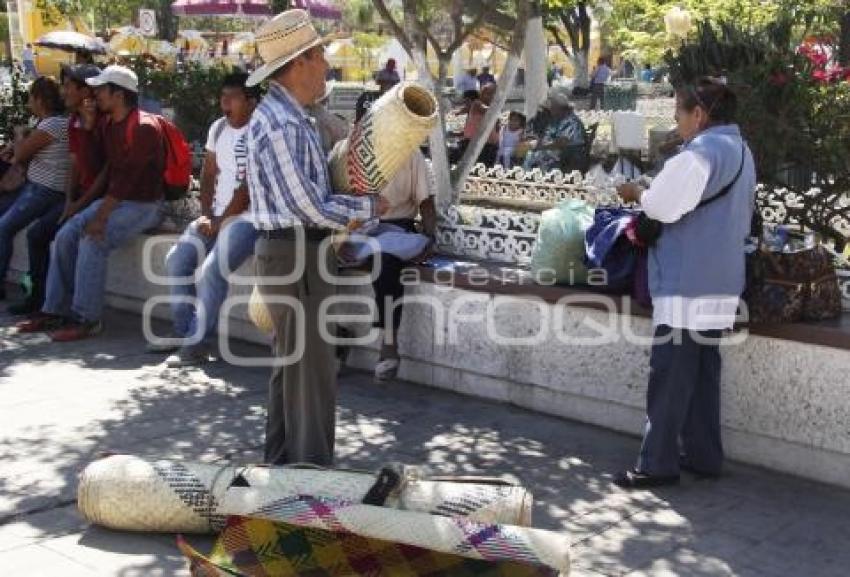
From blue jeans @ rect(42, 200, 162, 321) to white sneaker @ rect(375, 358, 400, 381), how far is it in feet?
7.92

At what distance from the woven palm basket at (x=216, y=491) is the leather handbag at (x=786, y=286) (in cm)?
155

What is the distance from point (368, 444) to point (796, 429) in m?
2.01

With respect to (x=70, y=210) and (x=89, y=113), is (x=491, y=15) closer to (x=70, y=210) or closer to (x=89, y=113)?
(x=89, y=113)

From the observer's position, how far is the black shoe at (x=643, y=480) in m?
4.83

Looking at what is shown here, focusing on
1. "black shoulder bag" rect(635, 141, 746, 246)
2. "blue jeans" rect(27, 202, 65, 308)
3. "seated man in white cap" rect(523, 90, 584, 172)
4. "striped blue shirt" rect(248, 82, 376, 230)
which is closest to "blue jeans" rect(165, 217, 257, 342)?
"blue jeans" rect(27, 202, 65, 308)

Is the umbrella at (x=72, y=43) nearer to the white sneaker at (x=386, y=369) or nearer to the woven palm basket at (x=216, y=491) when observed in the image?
the white sneaker at (x=386, y=369)

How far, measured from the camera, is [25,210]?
8.62 metres

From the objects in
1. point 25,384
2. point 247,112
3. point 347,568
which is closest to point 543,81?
point 247,112

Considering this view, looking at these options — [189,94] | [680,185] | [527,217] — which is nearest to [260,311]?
[680,185]

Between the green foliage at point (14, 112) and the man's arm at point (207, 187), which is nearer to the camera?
the man's arm at point (207, 187)

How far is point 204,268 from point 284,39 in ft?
9.50

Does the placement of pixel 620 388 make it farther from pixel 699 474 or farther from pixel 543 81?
pixel 543 81

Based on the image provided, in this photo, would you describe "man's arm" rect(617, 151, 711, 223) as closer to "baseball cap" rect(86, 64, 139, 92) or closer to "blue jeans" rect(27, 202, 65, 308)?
"baseball cap" rect(86, 64, 139, 92)

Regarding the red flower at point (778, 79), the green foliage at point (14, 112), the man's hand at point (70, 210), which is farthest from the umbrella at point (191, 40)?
the red flower at point (778, 79)
